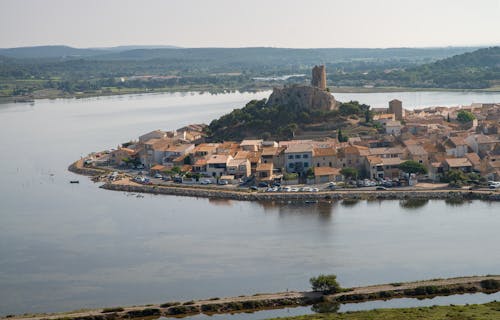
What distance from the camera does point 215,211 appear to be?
19.4 meters

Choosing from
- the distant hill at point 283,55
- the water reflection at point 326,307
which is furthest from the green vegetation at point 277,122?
the distant hill at point 283,55

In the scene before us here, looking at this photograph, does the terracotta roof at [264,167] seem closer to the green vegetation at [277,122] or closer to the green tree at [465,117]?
the green vegetation at [277,122]

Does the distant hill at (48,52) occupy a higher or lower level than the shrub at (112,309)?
higher

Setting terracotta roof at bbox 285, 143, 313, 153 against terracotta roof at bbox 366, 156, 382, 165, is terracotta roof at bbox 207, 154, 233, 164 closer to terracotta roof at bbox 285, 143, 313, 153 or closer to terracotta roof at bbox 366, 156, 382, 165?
terracotta roof at bbox 285, 143, 313, 153

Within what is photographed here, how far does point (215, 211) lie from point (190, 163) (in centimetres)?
546

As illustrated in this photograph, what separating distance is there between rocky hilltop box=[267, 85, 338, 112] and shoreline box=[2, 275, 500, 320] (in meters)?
16.7

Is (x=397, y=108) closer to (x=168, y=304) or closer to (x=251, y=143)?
(x=251, y=143)

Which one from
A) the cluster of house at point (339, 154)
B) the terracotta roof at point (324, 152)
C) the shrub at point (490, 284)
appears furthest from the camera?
the terracotta roof at point (324, 152)

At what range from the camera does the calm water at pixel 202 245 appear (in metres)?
13.6

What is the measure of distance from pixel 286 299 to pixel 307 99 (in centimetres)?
1758

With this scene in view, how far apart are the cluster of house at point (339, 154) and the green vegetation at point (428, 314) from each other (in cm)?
969

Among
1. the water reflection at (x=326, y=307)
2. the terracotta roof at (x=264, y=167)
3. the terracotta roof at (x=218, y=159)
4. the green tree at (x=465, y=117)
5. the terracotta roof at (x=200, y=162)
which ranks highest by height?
the green tree at (x=465, y=117)

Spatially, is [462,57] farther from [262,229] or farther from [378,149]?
[262,229]

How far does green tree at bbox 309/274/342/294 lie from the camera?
41.8 ft
